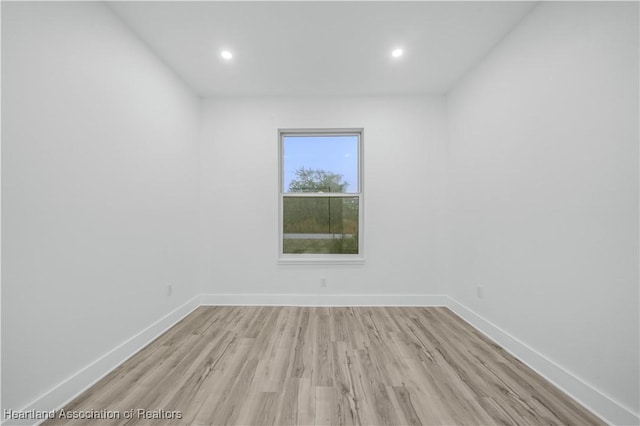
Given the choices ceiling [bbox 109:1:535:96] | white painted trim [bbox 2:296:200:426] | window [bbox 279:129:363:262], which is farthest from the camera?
window [bbox 279:129:363:262]

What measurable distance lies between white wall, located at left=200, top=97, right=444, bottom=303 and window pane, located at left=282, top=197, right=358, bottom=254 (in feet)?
0.69

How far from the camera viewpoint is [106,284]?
181 centimetres

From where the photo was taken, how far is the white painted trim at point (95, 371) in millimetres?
1391

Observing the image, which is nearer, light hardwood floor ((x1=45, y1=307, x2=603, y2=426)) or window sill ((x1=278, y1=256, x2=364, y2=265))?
light hardwood floor ((x1=45, y1=307, x2=603, y2=426))

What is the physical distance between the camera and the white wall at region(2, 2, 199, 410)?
1282mm

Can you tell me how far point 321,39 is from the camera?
2.16m

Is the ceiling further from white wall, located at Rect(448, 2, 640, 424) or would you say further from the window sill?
the window sill

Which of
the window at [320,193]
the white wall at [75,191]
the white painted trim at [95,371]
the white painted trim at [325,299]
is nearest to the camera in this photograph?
the white wall at [75,191]

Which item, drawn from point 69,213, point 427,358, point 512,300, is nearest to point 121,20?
point 69,213

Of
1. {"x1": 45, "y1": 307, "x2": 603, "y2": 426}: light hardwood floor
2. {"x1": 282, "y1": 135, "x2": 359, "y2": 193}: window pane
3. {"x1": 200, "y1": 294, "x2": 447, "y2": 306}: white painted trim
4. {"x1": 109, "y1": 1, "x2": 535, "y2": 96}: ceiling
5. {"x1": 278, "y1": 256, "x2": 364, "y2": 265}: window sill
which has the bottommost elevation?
{"x1": 45, "y1": 307, "x2": 603, "y2": 426}: light hardwood floor

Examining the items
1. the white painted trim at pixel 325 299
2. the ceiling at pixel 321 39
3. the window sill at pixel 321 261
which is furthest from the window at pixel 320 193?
the ceiling at pixel 321 39

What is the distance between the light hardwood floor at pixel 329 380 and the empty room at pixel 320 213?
0.02 metres

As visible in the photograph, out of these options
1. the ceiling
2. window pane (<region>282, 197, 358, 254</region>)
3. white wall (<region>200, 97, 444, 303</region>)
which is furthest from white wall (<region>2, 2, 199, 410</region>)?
window pane (<region>282, 197, 358, 254</region>)

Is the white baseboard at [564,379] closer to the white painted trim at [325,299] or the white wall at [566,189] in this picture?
the white wall at [566,189]
